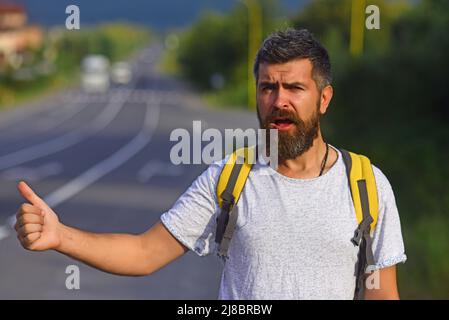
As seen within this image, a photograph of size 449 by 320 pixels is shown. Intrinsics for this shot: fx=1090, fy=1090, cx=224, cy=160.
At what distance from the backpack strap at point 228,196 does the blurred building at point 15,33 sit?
103243mm

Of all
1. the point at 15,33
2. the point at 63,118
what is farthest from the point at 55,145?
the point at 15,33

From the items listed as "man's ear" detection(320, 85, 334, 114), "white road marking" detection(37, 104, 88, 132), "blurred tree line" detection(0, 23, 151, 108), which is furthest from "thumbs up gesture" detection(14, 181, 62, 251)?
"blurred tree line" detection(0, 23, 151, 108)

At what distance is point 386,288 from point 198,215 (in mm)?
662

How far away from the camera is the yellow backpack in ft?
11.3

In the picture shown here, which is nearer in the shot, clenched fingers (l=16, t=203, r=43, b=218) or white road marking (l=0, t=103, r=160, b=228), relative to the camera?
clenched fingers (l=16, t=203, r=43, b=218)

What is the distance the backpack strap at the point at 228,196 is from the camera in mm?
3465

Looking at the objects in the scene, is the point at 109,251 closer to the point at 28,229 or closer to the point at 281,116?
the point at 28,229

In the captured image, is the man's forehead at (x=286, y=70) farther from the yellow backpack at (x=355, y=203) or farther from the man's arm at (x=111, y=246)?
the man's arm at (x=111, y=246)

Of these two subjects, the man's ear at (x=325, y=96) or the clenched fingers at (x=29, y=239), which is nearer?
the clenched fingers at (x=29, y=239)

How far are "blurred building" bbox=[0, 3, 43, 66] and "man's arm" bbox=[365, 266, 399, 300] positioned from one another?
10333cm

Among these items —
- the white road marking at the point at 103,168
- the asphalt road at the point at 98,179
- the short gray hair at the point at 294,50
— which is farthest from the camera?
the white road marking at the point at 103,168

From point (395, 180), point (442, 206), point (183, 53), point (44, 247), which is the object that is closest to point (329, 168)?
point (44, 247)

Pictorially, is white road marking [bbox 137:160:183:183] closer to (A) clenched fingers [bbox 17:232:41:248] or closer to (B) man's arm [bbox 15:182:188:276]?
(B) man's arm [bbox 15:182:188:276]

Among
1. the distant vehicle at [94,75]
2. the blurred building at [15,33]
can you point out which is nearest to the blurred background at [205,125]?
the distant vehicle at [94,75]
